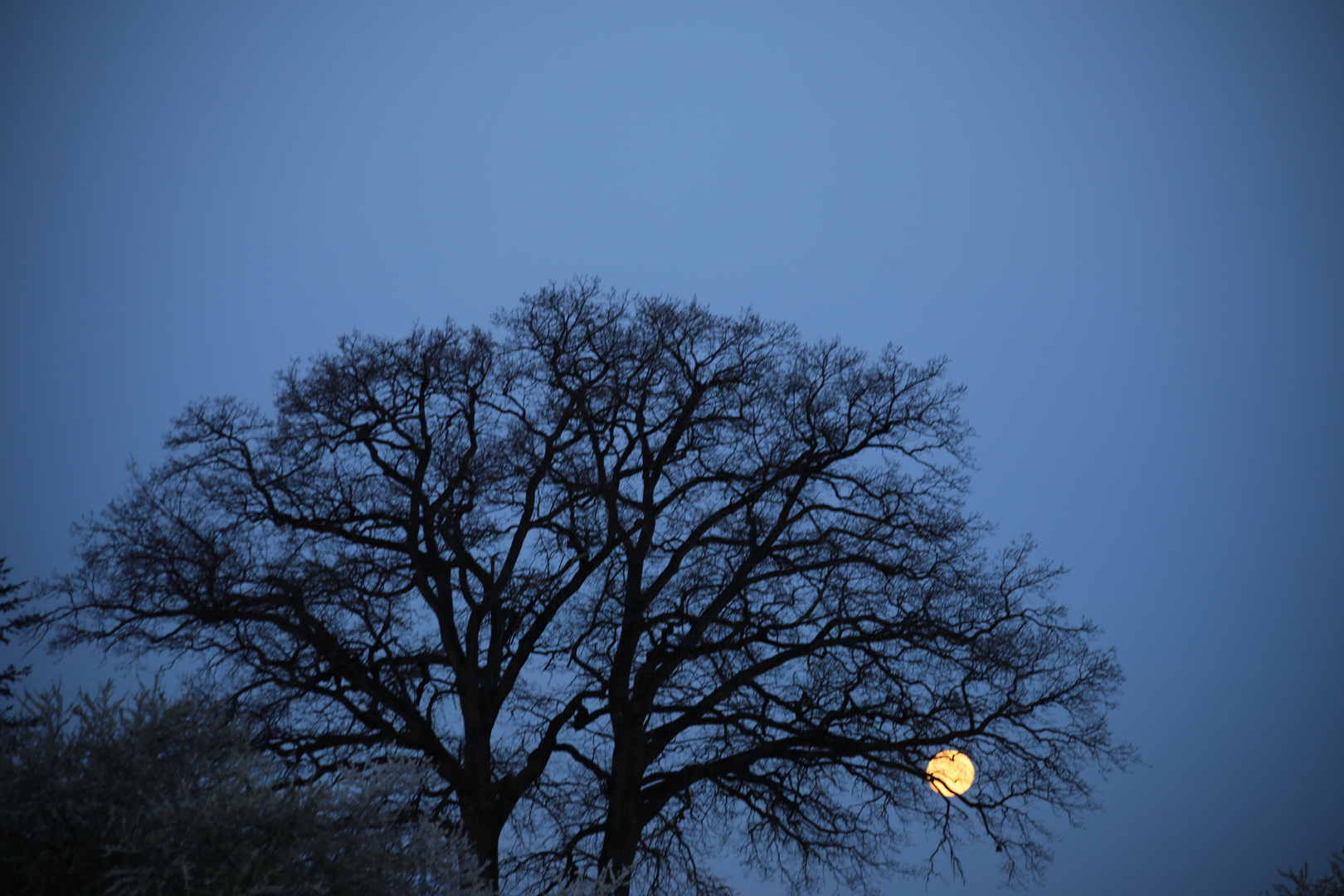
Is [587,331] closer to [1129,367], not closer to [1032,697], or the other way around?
[1032,697]

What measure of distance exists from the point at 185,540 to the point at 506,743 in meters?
4.79

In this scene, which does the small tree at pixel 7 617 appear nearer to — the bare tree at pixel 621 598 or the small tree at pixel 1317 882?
the bare tree at pixel 621 598

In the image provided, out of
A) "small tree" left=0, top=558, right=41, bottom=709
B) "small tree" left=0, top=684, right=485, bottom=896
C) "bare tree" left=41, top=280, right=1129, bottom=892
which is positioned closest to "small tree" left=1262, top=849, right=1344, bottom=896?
"bare tree" left=41, top=280, right=1129, bottom=892

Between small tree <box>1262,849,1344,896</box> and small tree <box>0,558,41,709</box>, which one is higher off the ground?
small tree <box>0,558,41,709</box>

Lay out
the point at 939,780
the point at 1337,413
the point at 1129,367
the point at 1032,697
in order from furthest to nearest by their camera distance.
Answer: the point at 1129,367
the point at 1337,413
the point at 1032,697
the point at 939,780

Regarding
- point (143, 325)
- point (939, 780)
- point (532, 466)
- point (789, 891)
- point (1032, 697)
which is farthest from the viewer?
point (143, 325)

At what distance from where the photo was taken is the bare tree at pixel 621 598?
11398 mm

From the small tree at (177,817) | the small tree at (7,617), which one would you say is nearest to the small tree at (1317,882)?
the small tree at (177,817)

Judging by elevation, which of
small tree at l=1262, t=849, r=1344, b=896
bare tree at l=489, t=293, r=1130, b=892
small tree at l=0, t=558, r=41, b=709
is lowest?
small tree at l=1262, t=849, r=1344, b=896

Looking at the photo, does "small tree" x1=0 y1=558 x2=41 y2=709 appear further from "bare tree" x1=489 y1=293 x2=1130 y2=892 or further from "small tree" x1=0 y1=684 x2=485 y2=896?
"small tree" x1=0 y1=684 x2=485 y2=896

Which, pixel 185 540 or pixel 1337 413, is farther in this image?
pixel 1337 413

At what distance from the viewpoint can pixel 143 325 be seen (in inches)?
7146

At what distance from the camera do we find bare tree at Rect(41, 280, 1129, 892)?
449 inches

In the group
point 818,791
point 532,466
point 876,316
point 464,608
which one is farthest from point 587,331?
point 876,316
